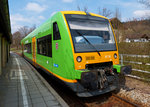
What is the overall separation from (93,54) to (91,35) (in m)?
0.74

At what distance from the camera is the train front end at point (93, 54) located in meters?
3.59

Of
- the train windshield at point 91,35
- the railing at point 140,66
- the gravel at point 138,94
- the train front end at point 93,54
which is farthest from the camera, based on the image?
the railing at point 140,66

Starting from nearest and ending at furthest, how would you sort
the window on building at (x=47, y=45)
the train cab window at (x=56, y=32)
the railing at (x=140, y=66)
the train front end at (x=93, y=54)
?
the train front end at (x=93, y=54)
the train cab window at (x=56, y=32)
the window on building at (x=47, y=45)
the railing at (x=140, y=66)

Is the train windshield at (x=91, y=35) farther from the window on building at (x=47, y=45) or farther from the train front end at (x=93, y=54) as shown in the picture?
the window on building at (x=47, y=45)

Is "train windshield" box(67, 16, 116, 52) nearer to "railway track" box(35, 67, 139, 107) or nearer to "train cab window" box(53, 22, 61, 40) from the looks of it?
"train cab window" box(53, 22, 61, 40)

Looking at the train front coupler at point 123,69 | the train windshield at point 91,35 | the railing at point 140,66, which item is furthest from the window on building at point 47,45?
the railing at point 140,66

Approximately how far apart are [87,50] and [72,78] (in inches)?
40.7

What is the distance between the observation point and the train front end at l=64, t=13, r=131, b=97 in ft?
11.8

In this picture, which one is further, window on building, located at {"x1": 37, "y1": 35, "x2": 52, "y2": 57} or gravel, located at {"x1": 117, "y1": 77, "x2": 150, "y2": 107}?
window on building, located at {"x1": 37, "y1": 35, "x2": 52, "y2": 57}

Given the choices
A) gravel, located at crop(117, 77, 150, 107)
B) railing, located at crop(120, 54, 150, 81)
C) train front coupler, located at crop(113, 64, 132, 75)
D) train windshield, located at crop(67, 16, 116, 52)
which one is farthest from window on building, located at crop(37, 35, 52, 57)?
railing, located at crop(120, 54, 150, 81)

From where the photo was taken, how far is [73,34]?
3848 millimetres

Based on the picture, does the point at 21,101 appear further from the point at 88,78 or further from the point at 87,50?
the point at 87,50

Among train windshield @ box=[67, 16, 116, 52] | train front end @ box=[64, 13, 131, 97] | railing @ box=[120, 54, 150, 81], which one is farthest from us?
railing @ box=[120, 54, 150, 81]

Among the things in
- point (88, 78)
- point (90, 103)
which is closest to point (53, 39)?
point (88, 78)
